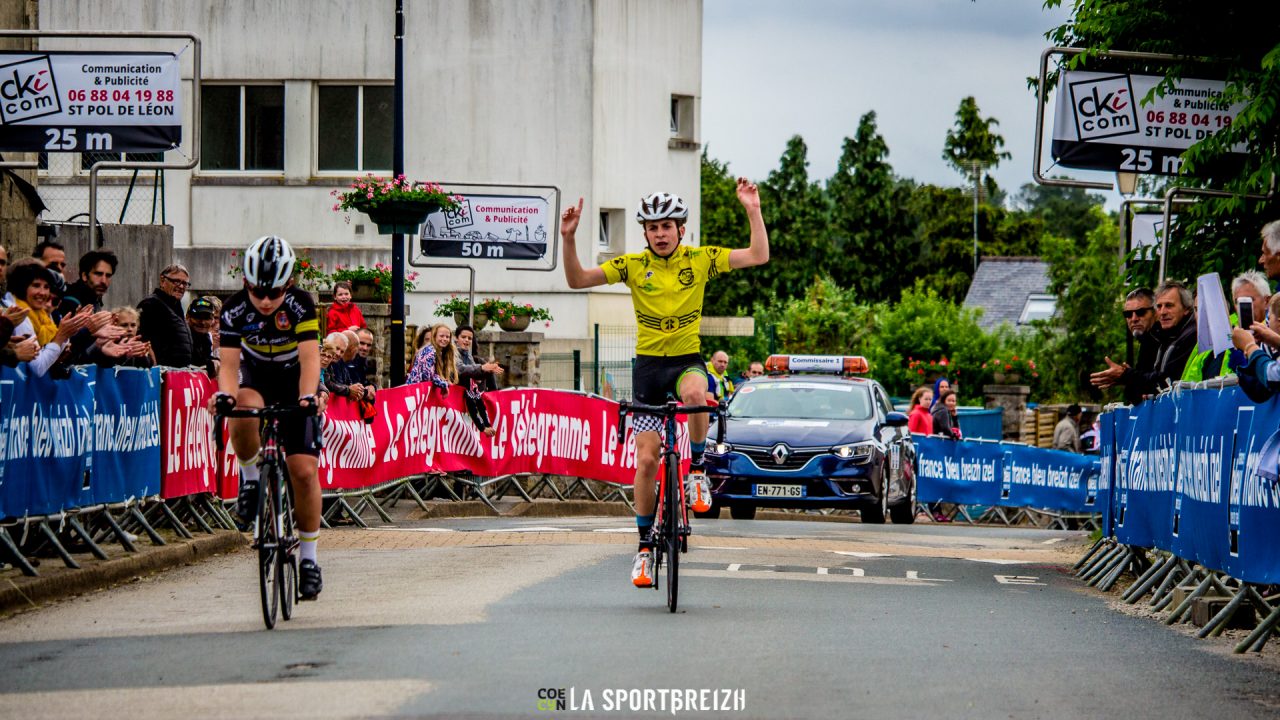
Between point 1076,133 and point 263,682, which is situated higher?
point 1076,133

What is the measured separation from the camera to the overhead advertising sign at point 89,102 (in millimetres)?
15398

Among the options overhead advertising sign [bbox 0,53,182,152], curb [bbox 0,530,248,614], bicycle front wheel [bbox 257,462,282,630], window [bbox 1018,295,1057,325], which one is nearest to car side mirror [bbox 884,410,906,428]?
curb [bbox 0,530,248,614]

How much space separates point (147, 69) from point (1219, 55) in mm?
8939

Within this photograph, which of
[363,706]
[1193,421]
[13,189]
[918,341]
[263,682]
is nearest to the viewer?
[363,706]

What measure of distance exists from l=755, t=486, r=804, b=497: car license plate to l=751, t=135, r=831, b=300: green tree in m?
57.7

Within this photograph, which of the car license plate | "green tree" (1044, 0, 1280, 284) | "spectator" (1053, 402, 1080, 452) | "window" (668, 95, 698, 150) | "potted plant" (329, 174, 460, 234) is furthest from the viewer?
"window" (668, 95, 698, 150)

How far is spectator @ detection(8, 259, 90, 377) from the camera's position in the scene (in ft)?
36.9

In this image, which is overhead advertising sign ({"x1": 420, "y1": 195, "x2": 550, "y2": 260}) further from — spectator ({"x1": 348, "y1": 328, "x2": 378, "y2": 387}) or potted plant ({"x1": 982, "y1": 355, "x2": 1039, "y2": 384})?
potted plant ({"x1": 982, "y1": 355, "x2": 1039, "y2": 384})

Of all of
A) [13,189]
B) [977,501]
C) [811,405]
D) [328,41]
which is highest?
[328,41]

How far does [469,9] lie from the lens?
36.0 m

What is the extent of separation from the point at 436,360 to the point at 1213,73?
9.74m

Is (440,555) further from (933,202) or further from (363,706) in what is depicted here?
(933,202)

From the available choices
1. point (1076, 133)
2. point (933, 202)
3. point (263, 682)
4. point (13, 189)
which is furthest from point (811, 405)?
point (933, 202)

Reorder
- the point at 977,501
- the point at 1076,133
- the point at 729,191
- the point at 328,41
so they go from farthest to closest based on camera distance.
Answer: the point at 729,191 < the point at 328,41 < the point at 977,501 < the point at 1076,133
